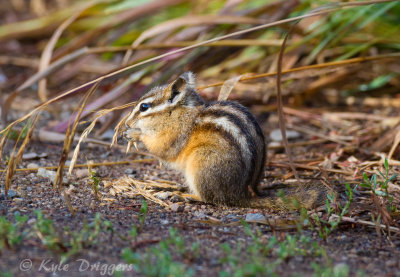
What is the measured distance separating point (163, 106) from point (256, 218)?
1.16 meters

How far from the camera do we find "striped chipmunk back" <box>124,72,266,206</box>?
137 inches

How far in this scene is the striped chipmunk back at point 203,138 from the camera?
3488 millimetres

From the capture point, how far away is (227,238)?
2941 millimetres

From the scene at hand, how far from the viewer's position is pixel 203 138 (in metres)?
3.61

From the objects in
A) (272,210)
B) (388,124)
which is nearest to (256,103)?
(388,124)

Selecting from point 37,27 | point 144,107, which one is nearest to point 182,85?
point 144,107

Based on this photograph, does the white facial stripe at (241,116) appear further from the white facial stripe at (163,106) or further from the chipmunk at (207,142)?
the white facial stripe at (163,106)

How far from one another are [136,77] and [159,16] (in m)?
2.59

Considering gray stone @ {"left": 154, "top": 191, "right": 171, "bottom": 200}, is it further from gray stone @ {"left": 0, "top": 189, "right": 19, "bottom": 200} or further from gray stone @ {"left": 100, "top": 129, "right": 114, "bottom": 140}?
gray stone @ {"left": 100, "top": 129, "right": 114, "bottom": 140}

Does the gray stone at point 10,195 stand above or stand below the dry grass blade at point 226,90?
below

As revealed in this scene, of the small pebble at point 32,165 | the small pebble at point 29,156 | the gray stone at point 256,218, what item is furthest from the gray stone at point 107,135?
the gray stone at point 256,218

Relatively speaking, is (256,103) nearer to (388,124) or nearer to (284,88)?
(284,88)

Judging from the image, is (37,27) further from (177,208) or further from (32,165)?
(177,208)

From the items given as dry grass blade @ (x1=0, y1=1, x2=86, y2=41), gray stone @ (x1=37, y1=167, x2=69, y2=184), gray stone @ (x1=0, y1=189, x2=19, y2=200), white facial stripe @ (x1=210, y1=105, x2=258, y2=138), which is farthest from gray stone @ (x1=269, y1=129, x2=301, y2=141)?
dry grass blade @ (x1=0, y1=1, x2=86, y2=41)
